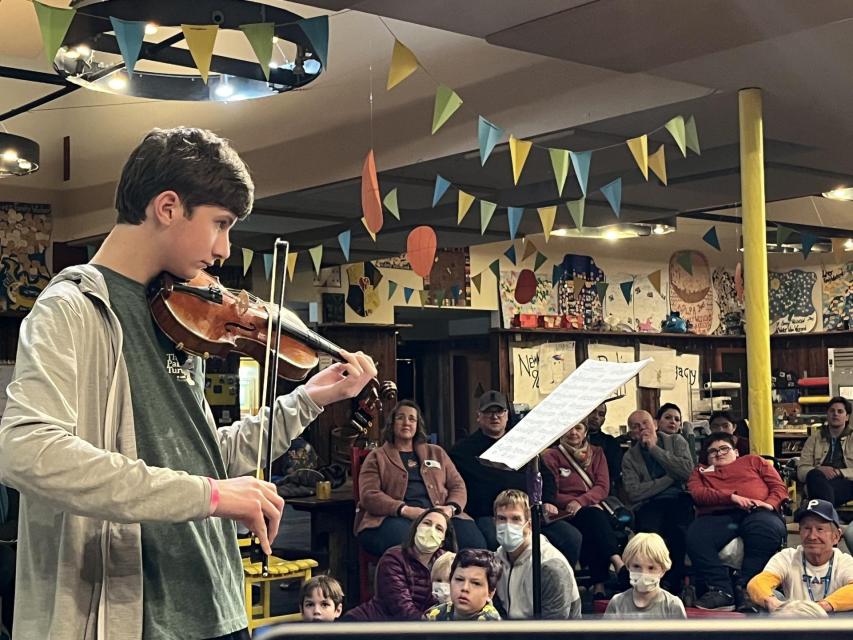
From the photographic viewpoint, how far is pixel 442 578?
4.52 metres

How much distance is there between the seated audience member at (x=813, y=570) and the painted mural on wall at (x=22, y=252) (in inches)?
269

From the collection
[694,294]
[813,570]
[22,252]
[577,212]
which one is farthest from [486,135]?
[694,294]

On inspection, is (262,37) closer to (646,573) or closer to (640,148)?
(640,148)

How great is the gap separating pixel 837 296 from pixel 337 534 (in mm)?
6960

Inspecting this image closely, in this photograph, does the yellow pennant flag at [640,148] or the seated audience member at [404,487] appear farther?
the seated audience member at [404,487]

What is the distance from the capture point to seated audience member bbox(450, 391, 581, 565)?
18.9 ft

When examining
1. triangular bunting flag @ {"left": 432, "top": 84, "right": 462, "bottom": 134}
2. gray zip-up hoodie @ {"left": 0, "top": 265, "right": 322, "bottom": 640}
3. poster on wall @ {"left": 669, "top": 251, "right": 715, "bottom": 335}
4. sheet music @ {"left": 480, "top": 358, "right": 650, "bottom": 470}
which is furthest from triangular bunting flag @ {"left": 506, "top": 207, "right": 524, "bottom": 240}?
gray zip-up hoodie @ {"left": 0, "top": 265, "right": 322, "bottom": 640}

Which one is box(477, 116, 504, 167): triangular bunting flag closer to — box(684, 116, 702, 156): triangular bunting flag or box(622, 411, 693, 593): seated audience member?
box(684, 116, 702, 156): triangular bunting flag

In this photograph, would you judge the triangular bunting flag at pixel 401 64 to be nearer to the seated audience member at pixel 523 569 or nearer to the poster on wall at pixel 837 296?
the seated audience member at pixel 523 569

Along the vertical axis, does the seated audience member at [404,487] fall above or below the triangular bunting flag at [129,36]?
below

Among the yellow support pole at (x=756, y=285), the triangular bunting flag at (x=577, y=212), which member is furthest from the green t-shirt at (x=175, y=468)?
the triangular bunting flag at (x=577, y=212)

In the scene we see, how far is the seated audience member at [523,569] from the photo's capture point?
14.8 ft

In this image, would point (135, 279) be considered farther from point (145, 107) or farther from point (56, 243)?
point (56, 243)

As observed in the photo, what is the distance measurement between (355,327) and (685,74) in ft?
20.8
